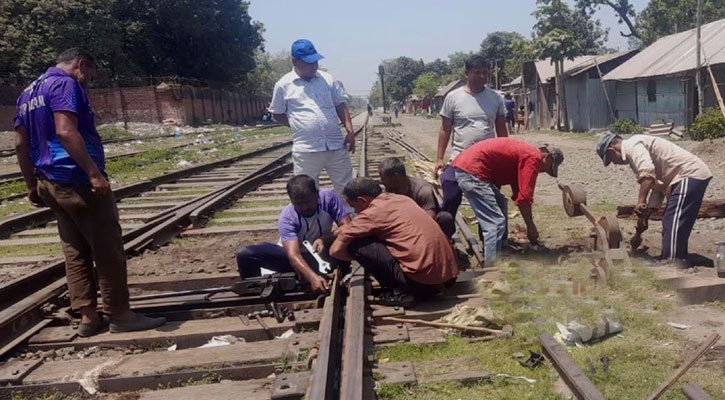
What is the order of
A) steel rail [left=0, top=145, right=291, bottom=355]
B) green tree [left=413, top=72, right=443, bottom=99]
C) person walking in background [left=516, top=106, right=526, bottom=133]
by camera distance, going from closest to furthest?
1. steel rail [left=0, top=145, right=291, bottom=355]
2. person walking in background [left=516, top=106, right=526, bottom=133]
3. green tree [left=413, top=72, right=443, bottom=99]

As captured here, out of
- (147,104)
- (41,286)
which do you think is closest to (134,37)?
(147,104)

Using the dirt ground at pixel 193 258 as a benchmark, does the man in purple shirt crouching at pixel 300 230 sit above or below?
above

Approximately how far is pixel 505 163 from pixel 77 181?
10.9 feet

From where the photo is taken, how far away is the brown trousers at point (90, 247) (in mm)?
3795

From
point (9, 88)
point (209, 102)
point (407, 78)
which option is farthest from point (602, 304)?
point (407, 78)

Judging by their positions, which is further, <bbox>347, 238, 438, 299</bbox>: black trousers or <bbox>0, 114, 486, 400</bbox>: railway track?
<bbox>347, 238, 438, 299</bbox>: black trousers

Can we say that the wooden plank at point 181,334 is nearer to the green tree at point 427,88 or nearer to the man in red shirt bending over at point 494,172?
the man in red shirt bending over at point 494,172

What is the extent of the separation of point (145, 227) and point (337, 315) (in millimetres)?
3904

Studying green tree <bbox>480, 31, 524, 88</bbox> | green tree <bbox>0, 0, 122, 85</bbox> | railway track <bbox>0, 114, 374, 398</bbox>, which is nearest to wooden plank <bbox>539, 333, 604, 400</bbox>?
railway track <bbox>0, 114, 374, 398</bbox>

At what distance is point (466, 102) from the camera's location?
5.79 m

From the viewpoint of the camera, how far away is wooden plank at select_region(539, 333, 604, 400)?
2703mm

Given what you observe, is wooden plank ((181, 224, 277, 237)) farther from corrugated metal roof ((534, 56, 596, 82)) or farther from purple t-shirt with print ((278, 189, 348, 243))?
corrugated metal roof ((534, 56, 596, 82))

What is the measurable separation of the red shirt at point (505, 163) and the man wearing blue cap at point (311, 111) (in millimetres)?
1151

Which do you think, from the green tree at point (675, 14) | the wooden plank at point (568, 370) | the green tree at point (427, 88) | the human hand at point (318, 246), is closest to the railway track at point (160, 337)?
the human hand at point (318, 246)
